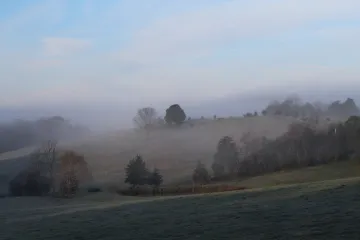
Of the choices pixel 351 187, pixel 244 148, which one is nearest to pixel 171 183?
pixel 244 148

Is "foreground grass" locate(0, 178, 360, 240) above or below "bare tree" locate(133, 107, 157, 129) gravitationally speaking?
below

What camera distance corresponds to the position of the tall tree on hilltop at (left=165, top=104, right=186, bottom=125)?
14062 cm

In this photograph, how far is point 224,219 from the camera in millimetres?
22641

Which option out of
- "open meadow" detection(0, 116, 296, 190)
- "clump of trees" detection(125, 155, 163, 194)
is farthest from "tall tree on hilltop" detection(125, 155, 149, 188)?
"open meadow" detection(0, 116, 296, 190)

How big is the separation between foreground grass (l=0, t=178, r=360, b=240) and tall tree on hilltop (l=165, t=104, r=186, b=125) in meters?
110

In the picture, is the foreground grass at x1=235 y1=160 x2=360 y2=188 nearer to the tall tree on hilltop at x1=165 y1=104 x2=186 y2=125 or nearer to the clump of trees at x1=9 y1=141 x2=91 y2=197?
the clump of trees at x1=9 y1=141 x2=91 y2=197

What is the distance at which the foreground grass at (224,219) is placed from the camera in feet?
63.3

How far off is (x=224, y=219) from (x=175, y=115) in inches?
4666

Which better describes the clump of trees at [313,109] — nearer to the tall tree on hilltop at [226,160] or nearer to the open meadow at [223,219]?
the tall tree on hilltop at [226,160]

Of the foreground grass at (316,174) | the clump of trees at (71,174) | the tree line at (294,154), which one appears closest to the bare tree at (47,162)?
the clump of trees at (71,174)

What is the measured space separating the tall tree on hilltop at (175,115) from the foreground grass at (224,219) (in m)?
110

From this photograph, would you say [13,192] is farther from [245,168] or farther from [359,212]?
[359,212]

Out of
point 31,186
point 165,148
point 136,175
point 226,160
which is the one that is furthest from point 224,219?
point 165,148

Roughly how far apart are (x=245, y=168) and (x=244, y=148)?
2107cm
